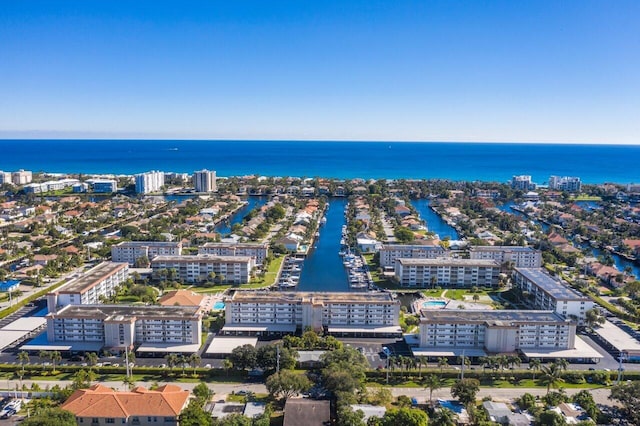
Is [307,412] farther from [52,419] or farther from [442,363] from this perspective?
[52,419]

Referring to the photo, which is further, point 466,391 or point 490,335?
point 490,335

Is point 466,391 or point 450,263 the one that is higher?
point 450,263

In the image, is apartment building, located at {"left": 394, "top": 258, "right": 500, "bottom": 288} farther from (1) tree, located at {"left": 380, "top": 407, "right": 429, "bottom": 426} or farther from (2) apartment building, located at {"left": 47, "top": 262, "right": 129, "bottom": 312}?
(2) apartment building, located at {"left": 47, "top": 262, "right": 129, "bottom": 312}

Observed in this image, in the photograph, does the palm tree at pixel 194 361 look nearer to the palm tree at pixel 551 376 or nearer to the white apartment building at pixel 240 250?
the palm tree at pixel 551 376

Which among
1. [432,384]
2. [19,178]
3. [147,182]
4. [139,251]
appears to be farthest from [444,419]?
[19,178]

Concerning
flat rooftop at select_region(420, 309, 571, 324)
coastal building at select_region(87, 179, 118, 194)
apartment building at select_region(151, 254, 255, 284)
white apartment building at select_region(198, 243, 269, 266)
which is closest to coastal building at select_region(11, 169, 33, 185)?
coastal building at select_region(87, 179, 118, 194)

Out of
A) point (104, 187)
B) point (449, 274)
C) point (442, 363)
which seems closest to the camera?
point (442, 363)

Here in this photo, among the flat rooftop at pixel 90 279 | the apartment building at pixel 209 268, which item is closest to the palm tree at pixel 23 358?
the flat rooftop at pixel 90 279
